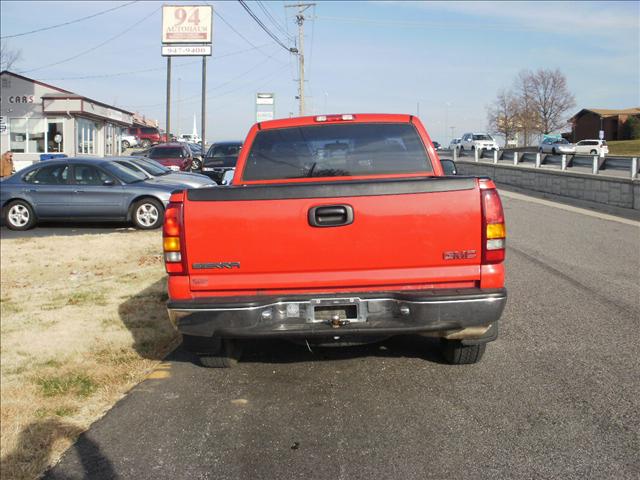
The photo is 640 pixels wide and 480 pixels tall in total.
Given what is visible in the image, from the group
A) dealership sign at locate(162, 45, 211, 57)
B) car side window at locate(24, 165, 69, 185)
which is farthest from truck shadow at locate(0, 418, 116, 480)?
dealership sign at locate(162, 45, 211, 57)

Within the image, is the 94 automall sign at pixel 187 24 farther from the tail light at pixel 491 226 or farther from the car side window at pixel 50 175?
the tail light at pixel 491 226

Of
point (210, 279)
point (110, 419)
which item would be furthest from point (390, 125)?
point (110, 419)

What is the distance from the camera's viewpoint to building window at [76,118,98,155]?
36.5 meters

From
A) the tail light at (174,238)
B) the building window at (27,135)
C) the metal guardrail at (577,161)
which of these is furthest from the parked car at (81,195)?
the building window at (27,135)

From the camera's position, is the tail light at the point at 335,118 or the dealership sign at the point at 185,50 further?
the dealership sign at the point at 185,50

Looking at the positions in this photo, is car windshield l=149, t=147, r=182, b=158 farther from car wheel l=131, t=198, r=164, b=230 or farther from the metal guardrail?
the metal guardrail

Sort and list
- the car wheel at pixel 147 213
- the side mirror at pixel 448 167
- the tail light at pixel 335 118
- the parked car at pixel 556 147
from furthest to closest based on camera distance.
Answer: the parked car at pixel 556 147 < the car wheel at pixel 147 213 < the side mirror at pixel 448 167 < the tail light at pixel 335 118

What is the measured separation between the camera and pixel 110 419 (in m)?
4.16

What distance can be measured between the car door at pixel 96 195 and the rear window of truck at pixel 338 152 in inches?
334

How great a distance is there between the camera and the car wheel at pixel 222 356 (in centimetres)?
481

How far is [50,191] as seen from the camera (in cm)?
1357

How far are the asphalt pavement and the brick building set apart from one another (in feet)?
209

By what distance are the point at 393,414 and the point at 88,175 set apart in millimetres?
11148

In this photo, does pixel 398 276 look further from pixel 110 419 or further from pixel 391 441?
pixel 110 419
